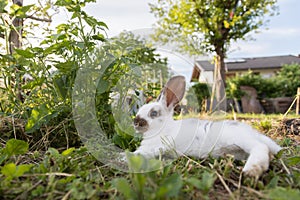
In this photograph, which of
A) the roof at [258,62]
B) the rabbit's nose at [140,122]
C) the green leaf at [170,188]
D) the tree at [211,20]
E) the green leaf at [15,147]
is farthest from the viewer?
the roof at [258,62]

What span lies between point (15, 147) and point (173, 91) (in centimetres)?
66

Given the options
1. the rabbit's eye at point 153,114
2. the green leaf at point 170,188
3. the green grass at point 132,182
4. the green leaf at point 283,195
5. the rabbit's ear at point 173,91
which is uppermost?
the rabbit's ear at point 173,91

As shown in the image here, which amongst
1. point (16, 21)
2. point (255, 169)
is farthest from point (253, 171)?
point (16, 21)

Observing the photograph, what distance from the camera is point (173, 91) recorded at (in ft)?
4.50

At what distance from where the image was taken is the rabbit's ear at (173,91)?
1.36 metres

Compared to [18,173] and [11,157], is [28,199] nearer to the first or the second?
[18,173]

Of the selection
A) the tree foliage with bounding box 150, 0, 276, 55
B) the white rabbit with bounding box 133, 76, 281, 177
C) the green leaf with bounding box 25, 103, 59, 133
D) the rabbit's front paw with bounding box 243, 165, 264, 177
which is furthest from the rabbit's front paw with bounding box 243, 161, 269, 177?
the tree foliage with bounding box 150, 0, 276, 55

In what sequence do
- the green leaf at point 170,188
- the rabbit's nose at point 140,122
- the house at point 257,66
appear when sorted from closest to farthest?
1. the green leaf at point 170,188
2. the rabbit's nose at point 140,122
3. the house at point 257,66

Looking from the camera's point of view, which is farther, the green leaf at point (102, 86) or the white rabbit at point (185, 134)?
the green leaf at point (102, 86)

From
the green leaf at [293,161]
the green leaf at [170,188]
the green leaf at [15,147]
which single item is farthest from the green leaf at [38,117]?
the green leaf at [293,161]

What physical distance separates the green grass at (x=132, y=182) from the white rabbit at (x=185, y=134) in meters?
0.06

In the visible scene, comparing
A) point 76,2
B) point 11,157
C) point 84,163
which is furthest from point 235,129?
point 76,2

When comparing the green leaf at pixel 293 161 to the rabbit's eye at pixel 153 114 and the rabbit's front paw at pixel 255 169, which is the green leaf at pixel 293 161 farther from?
the rabbit's eye at pixel 153 114

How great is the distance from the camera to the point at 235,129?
1.20 meters
